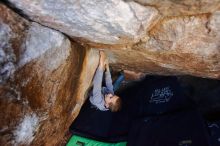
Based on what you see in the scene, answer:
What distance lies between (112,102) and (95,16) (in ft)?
4.87

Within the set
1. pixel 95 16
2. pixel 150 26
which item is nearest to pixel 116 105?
pixel 150 26

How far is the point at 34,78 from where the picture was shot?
2.40m

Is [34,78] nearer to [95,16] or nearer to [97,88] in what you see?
[95,16]

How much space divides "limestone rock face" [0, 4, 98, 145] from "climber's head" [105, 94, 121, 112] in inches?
22.0

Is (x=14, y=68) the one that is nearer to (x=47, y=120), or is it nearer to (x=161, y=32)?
(x=47, y=120)

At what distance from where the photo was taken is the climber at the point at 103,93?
334cm

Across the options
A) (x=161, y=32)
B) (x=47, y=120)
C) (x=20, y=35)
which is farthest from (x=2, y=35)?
(x=161, y=32)

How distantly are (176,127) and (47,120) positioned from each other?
4.17 feet

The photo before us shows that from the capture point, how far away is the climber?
334 cm

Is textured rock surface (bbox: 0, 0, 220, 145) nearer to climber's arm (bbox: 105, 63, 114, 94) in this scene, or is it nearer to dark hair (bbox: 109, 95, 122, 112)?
climber's arm (bbox: 105, 63, 114, 94)

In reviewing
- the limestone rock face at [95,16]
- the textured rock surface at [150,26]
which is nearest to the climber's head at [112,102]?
the textured rock surface at [150,26]

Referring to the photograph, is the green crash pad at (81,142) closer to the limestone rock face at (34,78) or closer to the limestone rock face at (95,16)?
the limestone rock face at (34,78)

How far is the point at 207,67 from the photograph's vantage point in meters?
2.75

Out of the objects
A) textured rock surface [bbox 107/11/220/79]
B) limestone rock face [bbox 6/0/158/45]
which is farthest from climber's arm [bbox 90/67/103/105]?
limestone rock face [bbox 6/0/158/45]
